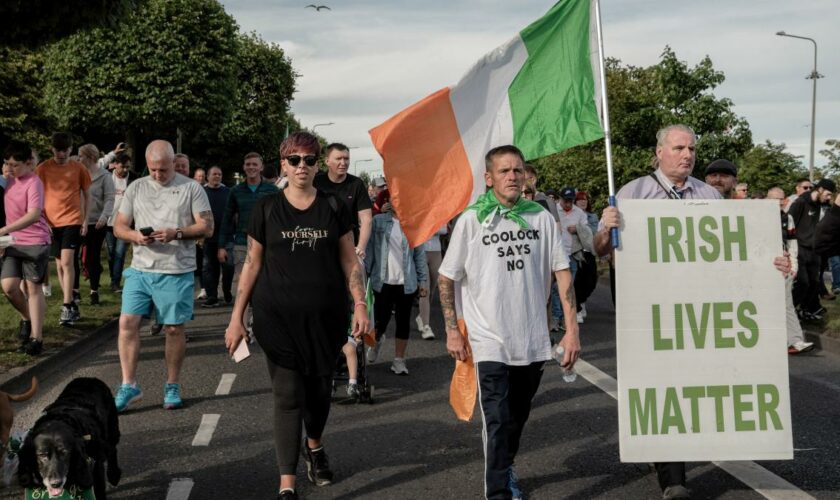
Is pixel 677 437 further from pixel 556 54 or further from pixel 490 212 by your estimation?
pixel 556 54

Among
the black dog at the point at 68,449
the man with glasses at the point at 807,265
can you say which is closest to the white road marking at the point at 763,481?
the black dog at the point at 68,449

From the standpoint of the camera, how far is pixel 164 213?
7.39 metres

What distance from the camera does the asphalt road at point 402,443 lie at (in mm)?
5355

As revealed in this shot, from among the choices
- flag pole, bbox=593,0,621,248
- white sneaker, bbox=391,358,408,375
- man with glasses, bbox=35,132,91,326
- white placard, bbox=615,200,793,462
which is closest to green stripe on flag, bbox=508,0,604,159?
flag pole, bbox=593,0,621,248

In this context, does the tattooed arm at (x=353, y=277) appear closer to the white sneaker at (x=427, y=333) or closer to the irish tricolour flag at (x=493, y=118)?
the irish tricolour flag at (x=493, y=118)

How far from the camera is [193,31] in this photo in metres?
35.3

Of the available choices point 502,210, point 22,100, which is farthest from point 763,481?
point 22,100

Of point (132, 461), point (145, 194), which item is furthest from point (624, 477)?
point (145, 194)

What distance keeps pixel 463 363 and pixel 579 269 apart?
866 centimetres

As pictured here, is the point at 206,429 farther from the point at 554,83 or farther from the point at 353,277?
the point at 554,83

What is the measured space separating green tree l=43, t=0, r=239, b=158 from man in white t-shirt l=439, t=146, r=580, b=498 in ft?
99.4

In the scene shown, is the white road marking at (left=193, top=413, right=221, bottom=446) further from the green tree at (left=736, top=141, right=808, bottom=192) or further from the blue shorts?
the green tree at (left=736, top=141, right=808, bottom=192)

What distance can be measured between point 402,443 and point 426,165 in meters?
1.88

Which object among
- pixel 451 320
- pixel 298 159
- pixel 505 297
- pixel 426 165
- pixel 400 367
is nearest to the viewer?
pixel 505 297
